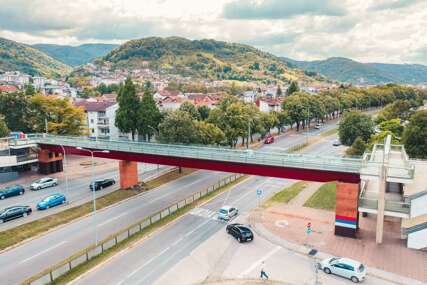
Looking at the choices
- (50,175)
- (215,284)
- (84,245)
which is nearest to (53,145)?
(50,175)

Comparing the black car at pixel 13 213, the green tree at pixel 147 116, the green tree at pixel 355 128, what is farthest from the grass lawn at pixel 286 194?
the green tree at pixel 147 116

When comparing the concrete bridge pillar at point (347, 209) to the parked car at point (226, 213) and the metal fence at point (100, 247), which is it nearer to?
the parked car at point (226, 213)

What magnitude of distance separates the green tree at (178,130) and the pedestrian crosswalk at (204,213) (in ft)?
58.8

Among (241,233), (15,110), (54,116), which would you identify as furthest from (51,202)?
(15,110)

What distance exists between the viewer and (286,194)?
1853 inches

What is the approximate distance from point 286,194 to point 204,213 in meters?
13.1

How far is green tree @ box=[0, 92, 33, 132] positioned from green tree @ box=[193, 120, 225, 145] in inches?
1452

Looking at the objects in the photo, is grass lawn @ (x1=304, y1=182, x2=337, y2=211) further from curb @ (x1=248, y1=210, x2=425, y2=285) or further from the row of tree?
the row of tree

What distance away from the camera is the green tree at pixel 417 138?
5395cm

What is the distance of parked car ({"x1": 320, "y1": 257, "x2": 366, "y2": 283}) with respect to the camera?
83.1 ft

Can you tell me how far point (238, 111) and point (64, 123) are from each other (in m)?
37.1

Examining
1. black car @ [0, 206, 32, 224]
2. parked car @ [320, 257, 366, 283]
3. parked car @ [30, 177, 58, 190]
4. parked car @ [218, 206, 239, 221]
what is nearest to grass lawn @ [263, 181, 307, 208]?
parked car @ [218, 206, 239, 221]

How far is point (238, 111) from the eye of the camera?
73875 millimetres

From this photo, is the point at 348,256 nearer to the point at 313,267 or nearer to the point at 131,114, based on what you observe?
the point at 313,267
